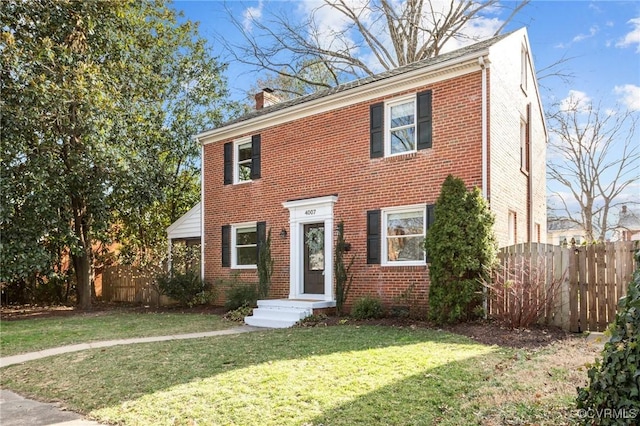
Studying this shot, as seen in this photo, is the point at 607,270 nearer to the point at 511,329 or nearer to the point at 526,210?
the point at 511,329

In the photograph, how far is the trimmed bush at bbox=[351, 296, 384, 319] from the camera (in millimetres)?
10828

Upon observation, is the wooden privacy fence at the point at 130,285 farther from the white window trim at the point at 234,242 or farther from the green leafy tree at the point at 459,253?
the green leafy tree at the point at 459,253

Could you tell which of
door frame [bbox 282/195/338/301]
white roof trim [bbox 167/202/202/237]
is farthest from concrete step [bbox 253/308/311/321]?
white roof trim [bbox 167/202/202/237]

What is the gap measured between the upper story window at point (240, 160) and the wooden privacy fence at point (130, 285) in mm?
4434

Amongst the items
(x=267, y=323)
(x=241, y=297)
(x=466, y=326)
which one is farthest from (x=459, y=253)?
(x=241, y=297)

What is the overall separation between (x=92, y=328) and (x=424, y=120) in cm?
912

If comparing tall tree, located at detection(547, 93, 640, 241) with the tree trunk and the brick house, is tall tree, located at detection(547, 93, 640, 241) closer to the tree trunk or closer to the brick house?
the brick house

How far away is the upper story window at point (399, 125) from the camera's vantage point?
11188mm

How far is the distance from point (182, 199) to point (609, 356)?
68.0 feet

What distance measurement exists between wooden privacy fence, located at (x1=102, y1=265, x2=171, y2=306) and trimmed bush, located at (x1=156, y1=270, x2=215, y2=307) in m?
1.59

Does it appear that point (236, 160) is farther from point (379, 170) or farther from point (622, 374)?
point (622, 374)

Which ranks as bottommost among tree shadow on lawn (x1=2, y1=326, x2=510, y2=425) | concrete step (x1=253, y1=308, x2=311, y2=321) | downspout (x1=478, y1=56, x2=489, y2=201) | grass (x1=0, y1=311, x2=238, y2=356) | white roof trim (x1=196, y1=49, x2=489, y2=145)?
grass (x1=0, y1=311, x2=238, y2=356)

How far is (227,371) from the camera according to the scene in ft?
19.6

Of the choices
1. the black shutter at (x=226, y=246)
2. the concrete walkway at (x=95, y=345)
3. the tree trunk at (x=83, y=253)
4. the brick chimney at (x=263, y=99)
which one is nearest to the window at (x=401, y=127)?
the concrete walkway at (x=95, y=345)
